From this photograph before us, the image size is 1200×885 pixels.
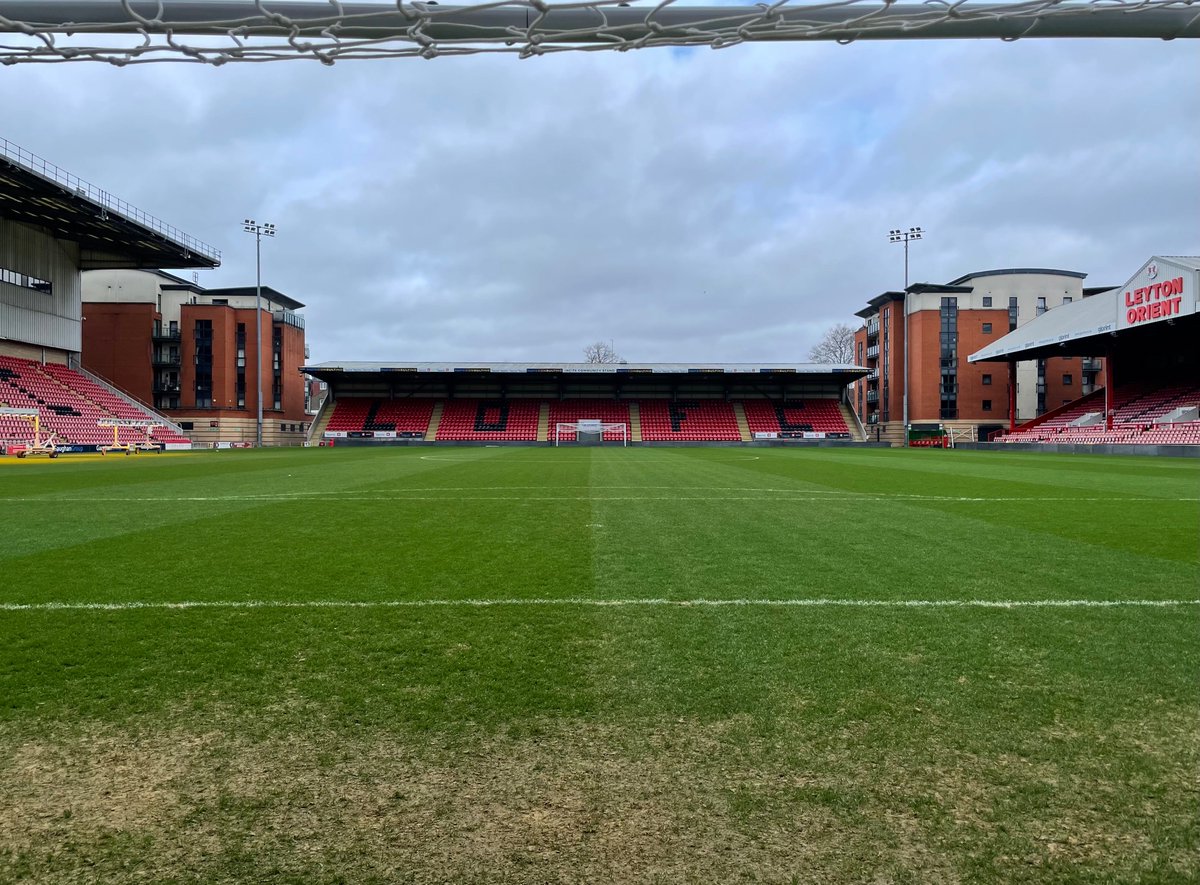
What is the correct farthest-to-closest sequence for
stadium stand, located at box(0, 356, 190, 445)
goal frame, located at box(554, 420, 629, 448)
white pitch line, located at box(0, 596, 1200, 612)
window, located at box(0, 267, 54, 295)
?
goal frame, located at box(554, 420, 629, 448)
window, located at box(0, 267, 54, 295)
stadium stand, located at box(0, 356, 190, 445)
white pitch line, located at box(0, 596, 1200, 612)

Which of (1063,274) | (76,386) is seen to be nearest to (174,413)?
(76,386)

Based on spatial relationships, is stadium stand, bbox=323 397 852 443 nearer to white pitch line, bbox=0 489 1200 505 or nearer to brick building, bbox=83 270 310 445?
brick building, bbox=83 270 310 445

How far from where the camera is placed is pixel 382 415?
53.8 metres

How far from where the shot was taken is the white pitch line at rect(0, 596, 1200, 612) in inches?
181

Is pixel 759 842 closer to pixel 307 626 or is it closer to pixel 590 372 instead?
pixel 307 626

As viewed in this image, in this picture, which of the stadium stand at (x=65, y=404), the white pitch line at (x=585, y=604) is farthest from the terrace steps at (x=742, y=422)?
the white pitch line at (x=585, y=604)

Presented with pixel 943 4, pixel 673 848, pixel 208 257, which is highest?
pixel 208 257

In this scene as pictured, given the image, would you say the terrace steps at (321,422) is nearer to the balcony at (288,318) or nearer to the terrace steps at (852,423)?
the balcony at (288,318)

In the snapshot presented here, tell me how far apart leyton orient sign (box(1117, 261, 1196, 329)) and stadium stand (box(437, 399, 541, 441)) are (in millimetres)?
36748

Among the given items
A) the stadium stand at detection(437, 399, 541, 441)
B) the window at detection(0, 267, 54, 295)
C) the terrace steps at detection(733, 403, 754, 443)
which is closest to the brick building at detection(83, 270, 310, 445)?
the window at detection(0, 267, 54, 295)

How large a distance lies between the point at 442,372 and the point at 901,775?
51.9 meters

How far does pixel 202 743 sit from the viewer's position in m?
2.71

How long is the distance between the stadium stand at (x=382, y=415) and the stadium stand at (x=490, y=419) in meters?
1.74

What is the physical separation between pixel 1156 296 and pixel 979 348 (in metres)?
25.8
